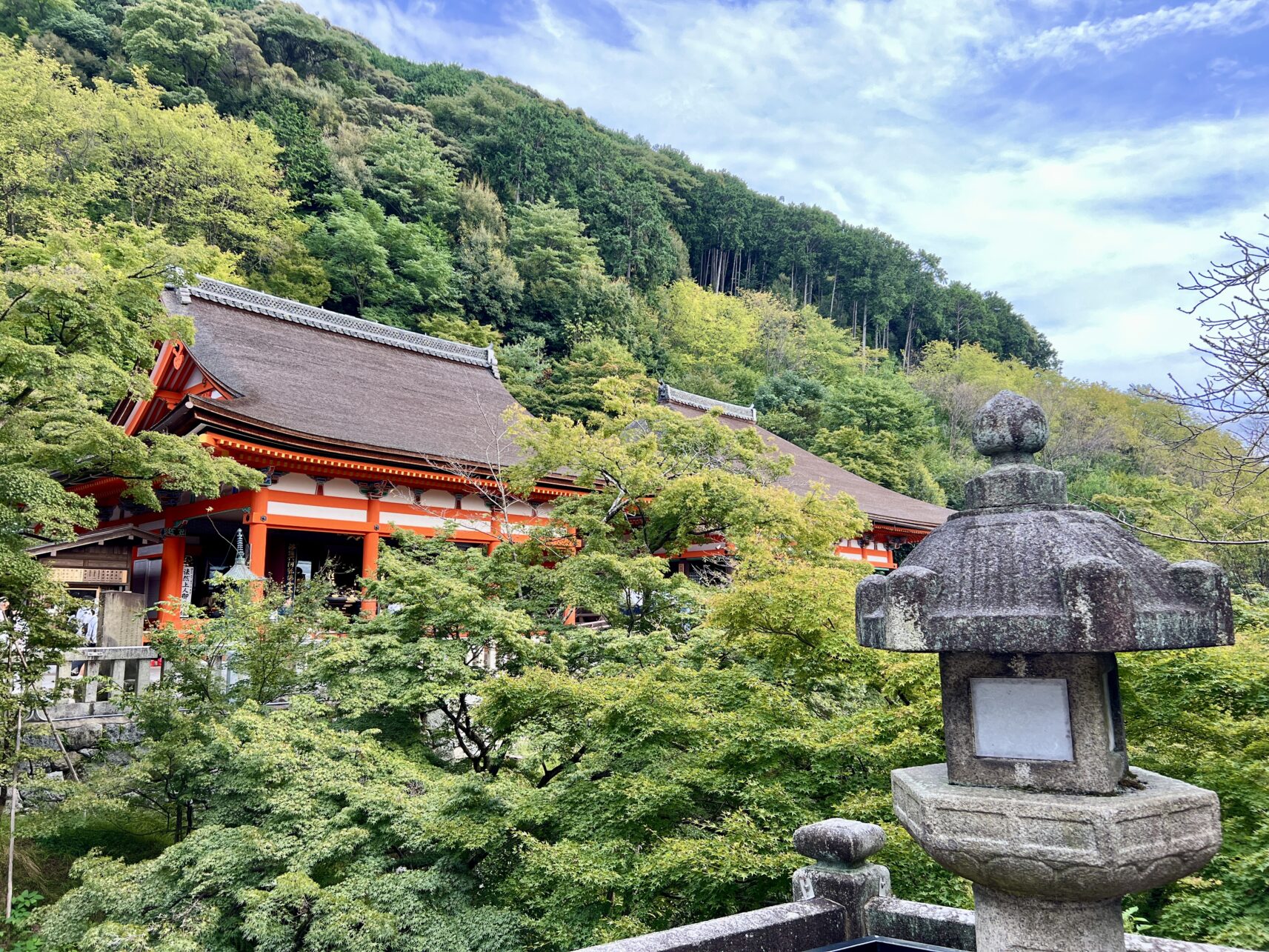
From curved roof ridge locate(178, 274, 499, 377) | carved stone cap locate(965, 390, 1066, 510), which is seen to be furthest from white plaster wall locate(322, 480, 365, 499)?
carved stone cap locate(965, 390, 1066, 510)

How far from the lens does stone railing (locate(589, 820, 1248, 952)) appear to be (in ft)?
9.46

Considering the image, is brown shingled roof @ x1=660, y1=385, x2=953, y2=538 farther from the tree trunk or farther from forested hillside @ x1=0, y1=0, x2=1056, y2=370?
the tree trunk

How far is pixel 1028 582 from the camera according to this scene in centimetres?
206

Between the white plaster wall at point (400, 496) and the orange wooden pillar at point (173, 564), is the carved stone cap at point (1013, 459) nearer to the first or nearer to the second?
the white plaster wall at point (400, 496)

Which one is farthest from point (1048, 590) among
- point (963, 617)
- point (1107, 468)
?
point (1107, 468)

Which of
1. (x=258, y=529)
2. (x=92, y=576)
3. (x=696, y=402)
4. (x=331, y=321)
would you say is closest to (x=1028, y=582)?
(x=258, y=529)

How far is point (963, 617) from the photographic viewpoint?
6.78ft

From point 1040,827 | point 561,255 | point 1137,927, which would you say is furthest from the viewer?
point 561,255

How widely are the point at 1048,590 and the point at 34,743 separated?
28.0ft

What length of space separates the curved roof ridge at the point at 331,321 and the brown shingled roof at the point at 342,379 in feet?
0.07

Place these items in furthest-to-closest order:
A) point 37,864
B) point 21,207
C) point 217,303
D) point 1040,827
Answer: point 21,207
point 217,303
point 37,864
point 1040,827

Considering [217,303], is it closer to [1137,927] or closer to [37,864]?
[37,864]

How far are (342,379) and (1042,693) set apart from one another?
1335 cm

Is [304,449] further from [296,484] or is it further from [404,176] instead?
[404,176]
